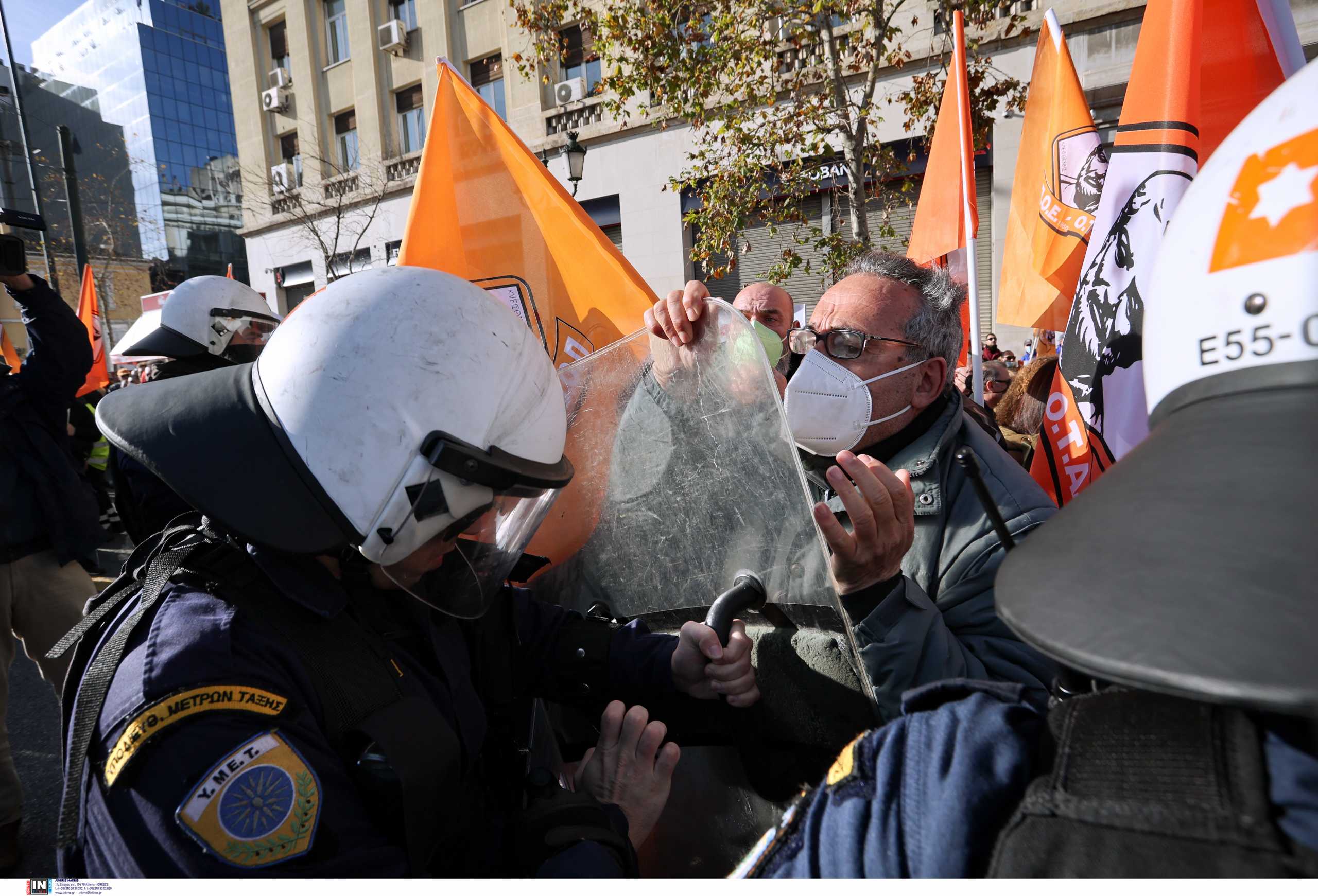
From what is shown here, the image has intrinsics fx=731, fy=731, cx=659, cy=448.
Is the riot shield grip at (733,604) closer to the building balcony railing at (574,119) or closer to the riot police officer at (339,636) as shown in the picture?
the riot police officer at (339,636)

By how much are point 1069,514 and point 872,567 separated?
0.82 m

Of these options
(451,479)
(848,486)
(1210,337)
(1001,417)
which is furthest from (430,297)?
(1001,417)

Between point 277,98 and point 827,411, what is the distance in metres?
24.3

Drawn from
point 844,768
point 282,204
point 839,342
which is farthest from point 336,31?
point 844,768

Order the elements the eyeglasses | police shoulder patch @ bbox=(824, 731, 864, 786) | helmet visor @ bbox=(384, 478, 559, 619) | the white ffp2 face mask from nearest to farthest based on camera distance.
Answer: police shoulder patch @ bbox=(824, 731, 864, 786)
helmet visor @ bbox=(384, 478, 559, 619)
the white ffp2 face mask
the eyeglasses

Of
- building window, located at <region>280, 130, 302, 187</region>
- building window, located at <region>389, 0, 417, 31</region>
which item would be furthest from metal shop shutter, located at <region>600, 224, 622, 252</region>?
building window, located at <region>280, 130, 302, 187</region>

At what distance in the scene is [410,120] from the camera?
18.8 metres

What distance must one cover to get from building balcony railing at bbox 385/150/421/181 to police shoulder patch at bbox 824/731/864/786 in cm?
1896

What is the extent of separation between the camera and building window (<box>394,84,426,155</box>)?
61.0 ft

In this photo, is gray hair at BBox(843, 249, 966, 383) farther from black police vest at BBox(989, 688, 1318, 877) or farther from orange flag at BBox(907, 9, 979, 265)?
orange flag at BBox(907, 9, 979, 265)

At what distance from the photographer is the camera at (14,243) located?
301 centimetres

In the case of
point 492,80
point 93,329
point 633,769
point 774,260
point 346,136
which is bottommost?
point 633,769

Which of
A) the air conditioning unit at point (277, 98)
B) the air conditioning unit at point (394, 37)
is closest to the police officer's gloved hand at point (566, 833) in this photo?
the air conditioning unit at point (394, 37)

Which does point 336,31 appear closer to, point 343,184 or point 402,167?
point 402,167
